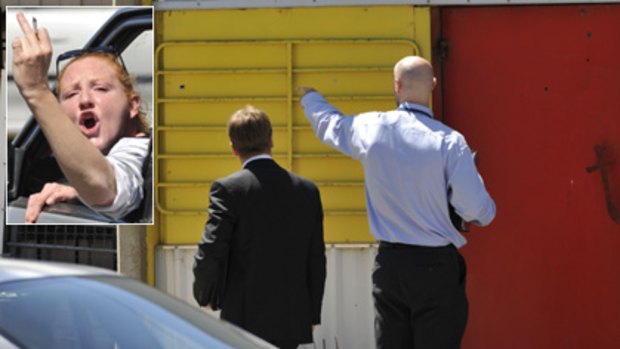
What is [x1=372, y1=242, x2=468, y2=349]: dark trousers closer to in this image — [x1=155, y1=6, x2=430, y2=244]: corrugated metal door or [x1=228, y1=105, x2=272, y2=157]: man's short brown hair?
[x1=228, y1=105, x2=272, y2=157]: man's short brown hair

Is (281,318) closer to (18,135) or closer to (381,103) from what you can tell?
(381,103)

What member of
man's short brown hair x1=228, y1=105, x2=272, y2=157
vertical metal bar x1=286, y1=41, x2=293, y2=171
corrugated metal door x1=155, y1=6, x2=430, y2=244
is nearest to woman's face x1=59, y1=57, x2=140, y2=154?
corrugated metal door x1=155, y1=6, x2=430, y2=244

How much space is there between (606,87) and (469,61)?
0.86 m

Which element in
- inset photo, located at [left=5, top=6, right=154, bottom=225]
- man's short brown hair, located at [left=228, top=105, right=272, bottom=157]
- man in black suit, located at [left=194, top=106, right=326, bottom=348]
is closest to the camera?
man in black suit, located at [left=194, top=106, right=326, bottom=348]

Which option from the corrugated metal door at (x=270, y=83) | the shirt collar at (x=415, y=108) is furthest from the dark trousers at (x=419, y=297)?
the corrugated metal door at (x=270, y=83)

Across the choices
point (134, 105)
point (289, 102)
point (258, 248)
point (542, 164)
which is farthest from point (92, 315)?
point (542, 164)

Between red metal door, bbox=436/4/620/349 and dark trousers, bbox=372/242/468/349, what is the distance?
196 cm

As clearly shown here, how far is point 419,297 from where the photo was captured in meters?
6.13

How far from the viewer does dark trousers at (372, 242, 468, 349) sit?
20.1 feet

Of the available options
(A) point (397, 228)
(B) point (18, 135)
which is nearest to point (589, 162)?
(A) point (397, 228)

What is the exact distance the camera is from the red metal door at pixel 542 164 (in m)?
8.14

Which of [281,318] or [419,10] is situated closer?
[281,318]

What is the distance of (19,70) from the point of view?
8438mm

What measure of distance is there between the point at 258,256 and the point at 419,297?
2.56 ft
